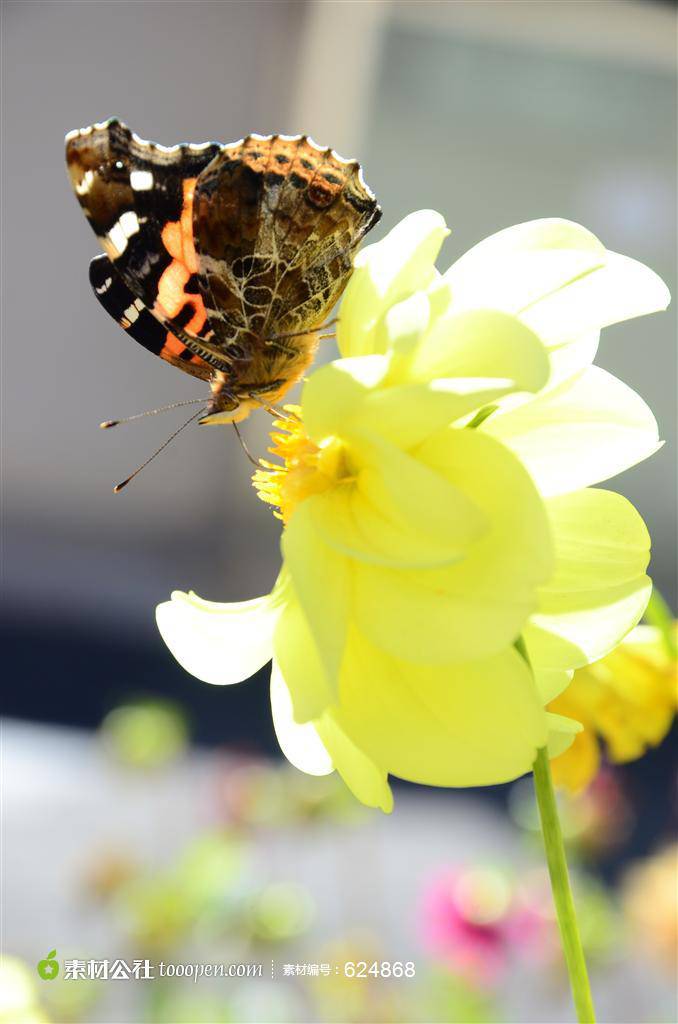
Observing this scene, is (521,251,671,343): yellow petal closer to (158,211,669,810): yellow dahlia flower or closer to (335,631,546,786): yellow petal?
(158,211,669,810): yellow dahlia flower

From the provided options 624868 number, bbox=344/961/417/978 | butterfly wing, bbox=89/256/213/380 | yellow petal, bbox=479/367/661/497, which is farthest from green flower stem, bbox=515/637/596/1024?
624868 number, bbox=344/961/417/978

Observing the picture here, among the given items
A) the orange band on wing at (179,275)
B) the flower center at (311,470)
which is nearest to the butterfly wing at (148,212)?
the orange band on wing at (179,275)

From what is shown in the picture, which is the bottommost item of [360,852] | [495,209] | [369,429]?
[360,852]

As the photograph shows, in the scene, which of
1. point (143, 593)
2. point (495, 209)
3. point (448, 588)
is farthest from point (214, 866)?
point (495, 209)

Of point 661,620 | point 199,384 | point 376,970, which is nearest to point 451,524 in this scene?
point 661,620

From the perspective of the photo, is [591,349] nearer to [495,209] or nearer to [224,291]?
[224,291]

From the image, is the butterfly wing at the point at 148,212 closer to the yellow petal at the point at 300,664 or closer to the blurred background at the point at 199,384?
the yellow petal at the point at 300,664

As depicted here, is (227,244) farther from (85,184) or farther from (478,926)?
(478,926)
